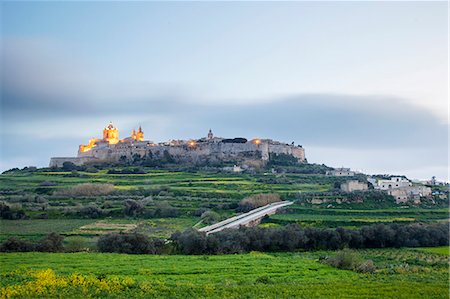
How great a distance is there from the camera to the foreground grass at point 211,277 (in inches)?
537

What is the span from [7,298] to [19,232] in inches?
727

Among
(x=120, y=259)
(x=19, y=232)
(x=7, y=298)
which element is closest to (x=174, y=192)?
(x=19, y=232)

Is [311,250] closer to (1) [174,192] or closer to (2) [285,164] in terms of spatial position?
(1) [174,192]

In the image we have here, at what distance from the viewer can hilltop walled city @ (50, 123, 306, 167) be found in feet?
263

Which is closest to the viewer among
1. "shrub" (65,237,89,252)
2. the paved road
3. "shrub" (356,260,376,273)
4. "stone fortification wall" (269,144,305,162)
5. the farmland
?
the farmland

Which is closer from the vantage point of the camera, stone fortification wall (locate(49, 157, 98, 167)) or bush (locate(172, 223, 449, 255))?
bush (locate(172, 223, 449, 255))

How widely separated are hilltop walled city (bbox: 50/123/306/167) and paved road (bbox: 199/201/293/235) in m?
36.7

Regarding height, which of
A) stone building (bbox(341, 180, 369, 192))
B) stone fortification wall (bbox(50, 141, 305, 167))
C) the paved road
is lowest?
the paved road

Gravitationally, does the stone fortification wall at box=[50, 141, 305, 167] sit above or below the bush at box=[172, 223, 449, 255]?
above

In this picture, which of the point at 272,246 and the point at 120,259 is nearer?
the point at 120,259

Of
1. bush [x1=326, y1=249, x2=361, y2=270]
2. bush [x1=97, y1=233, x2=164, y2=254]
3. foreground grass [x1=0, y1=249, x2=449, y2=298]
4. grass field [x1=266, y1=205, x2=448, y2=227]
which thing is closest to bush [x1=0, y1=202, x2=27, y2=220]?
bush [x1=97, y1=233, x2=164, y2=254]

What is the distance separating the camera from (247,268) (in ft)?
60.7

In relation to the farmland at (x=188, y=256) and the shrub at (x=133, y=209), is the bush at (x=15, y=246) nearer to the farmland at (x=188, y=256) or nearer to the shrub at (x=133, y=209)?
the farmland at (x=188, y=256)

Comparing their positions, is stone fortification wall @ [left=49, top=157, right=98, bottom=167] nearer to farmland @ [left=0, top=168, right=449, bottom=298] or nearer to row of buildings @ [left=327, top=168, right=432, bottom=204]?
farmland @ [left=0, top=168, right=449, bottom=298]
